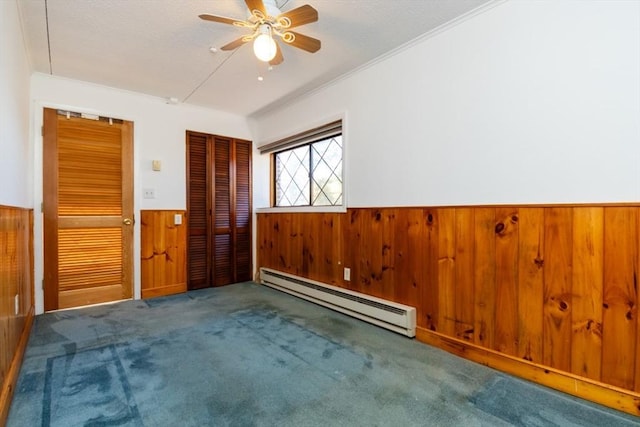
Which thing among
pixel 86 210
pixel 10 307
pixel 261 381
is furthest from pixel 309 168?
pixel 10 307

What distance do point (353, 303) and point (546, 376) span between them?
1.50 metres

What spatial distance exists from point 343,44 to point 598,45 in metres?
1.63

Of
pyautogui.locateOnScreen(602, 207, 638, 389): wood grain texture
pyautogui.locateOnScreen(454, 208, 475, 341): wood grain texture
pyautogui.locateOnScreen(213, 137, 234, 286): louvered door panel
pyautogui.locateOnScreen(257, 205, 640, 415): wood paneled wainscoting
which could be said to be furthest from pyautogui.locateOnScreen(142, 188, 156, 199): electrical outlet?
pyautogui.locateOnScreen(602, 207, 638, 389): wood grain texture

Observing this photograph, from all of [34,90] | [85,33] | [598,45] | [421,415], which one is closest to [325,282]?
[421,415]

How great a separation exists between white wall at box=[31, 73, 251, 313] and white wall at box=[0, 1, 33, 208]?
1.84 feet

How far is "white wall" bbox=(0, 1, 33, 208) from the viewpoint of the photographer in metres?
1.60

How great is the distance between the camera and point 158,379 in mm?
1833

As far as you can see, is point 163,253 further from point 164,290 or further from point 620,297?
point 620,297

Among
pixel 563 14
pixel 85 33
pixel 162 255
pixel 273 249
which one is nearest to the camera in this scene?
pixel 563 14

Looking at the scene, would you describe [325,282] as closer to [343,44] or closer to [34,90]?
[343,44]

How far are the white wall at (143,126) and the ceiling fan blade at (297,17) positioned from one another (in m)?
2.43

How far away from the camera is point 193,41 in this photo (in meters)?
2.43

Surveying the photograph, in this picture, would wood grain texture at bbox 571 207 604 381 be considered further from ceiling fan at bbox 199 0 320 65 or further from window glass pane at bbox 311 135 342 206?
window glass pane at bbox 311 135 342 206

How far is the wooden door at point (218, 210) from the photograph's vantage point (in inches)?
156
